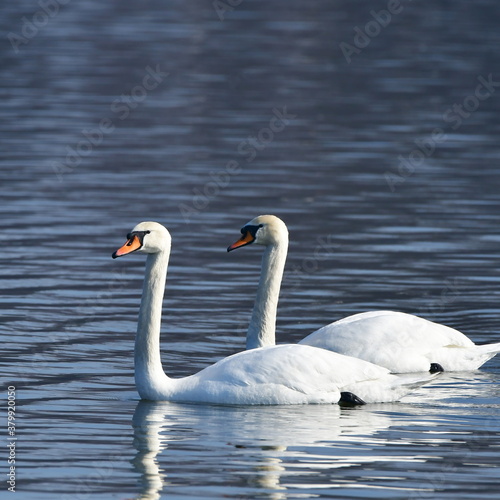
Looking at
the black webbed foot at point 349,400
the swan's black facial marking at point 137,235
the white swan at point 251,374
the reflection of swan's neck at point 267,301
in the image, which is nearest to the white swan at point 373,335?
the reflection of swan's neck at point 267,301

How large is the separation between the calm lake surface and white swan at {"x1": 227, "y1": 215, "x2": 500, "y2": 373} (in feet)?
1.17

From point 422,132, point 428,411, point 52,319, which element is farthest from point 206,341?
point 422,132

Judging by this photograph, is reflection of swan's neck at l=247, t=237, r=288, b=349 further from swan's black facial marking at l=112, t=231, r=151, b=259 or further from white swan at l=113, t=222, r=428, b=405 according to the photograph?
swan's black facial marking at l=112, t=231, r=151, b=259

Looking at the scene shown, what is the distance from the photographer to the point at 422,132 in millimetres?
29250

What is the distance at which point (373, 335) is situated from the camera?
1306cm

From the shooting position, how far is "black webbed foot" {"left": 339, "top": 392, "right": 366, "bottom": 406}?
38.9ft

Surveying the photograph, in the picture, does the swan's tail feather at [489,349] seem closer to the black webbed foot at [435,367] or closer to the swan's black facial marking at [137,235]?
the black webbed foot at [435,367]

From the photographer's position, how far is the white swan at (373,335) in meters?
13.0

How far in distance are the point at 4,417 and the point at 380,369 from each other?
2.98 m

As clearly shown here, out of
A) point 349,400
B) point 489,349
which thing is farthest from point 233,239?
point 349,400

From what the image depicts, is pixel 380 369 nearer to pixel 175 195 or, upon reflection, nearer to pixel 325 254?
pixel 325 254

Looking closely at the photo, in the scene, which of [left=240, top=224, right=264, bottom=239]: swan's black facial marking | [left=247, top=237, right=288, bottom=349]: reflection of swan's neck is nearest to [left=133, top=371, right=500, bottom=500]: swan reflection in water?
[left=247, top=237, right=288, bottom=349]: reflection of swan's neck

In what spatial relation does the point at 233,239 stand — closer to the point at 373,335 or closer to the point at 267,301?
Result: the point at 267,301

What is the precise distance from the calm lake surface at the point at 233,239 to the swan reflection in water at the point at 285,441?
26 mm
